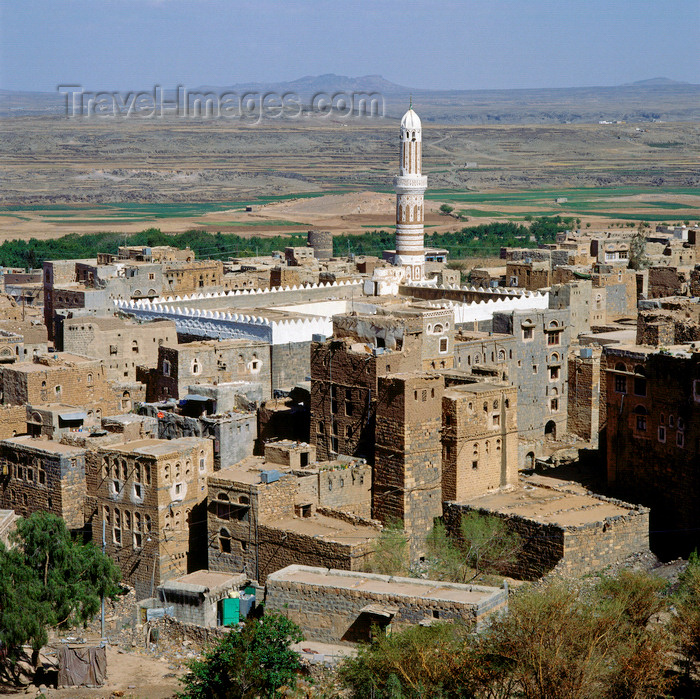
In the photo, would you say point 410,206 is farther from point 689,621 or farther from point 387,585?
point 689,621

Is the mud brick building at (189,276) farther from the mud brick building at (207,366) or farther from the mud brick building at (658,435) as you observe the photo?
the mud brick building at (658,435)

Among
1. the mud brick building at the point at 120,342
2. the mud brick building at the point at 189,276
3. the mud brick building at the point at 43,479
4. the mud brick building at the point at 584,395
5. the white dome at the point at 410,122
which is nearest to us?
the mud brick building at the point at 43,479

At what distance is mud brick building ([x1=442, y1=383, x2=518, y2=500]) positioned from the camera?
103 feet

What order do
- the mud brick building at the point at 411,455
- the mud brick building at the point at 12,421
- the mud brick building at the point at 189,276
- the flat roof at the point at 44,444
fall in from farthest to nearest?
the mud brick building at the point at 189,276, the mud brick building at the point at 12,421, the flat roof at the point at 44,444, the mud brick building at the point at 411,455

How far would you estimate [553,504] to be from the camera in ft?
102

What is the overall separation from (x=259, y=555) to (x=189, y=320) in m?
17.8

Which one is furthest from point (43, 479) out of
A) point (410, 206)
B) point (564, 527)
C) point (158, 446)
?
point (410, 206)

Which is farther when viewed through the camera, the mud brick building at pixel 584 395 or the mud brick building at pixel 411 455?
the mud brick building at pixel 584 395

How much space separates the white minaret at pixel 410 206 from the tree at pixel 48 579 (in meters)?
29.9

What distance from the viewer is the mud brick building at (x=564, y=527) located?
28.6 m

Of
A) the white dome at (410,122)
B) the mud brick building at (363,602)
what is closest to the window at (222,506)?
the mud brick building at (363,602)

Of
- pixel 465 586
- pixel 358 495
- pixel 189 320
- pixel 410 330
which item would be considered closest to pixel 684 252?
pixel 189 320

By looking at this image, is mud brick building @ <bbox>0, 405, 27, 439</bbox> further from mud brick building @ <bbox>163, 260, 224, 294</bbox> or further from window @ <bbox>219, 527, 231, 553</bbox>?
mud brick building @ <bbox>163, 260, 224, 294</bbox>

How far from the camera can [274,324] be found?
4212 cm
